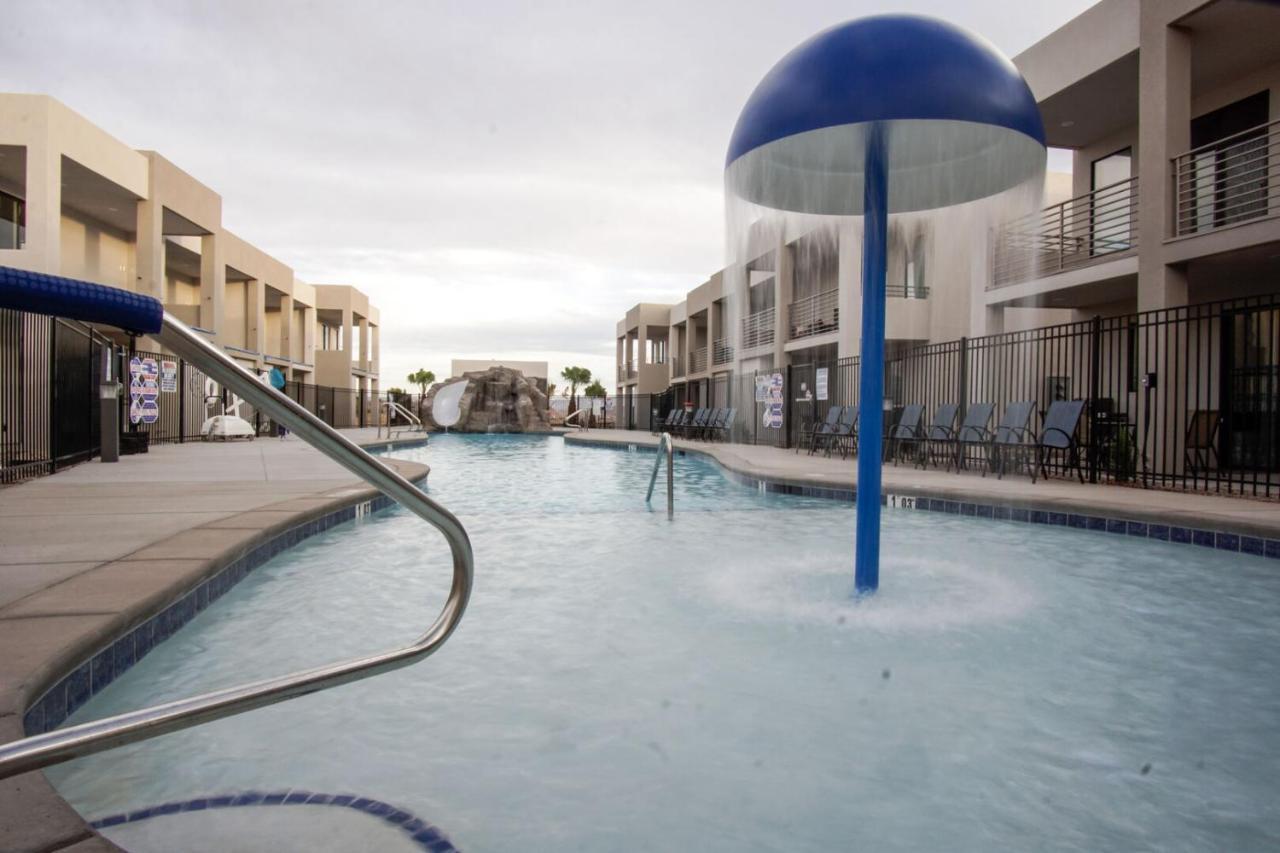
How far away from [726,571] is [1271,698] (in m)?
2.85

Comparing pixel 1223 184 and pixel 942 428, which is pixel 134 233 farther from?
pixel 1223 184

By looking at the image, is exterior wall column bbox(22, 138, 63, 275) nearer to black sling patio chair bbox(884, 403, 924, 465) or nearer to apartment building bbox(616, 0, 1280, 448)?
apartment building bbox(616, 0, 1280, 448)

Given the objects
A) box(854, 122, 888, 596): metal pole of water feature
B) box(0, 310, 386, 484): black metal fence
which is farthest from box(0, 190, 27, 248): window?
box(854, 122, 888, 596): metal pole of water feature

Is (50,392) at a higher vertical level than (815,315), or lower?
lower

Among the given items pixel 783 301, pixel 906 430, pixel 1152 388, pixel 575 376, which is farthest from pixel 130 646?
pixel 575 376

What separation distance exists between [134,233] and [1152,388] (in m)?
24.8

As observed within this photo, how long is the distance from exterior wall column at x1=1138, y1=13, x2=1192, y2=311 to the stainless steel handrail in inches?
451

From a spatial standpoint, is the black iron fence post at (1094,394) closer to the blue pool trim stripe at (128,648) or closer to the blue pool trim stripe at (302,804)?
the blue pool trim stripe at (128,648)

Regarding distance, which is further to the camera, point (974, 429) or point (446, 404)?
point (446, 404)

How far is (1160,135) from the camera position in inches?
412

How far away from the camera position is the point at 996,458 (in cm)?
1053

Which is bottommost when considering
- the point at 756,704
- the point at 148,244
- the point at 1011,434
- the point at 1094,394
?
the point at 756,704

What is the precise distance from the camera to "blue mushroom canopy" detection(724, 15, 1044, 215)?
335cm

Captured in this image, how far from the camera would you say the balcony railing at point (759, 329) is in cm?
2442
